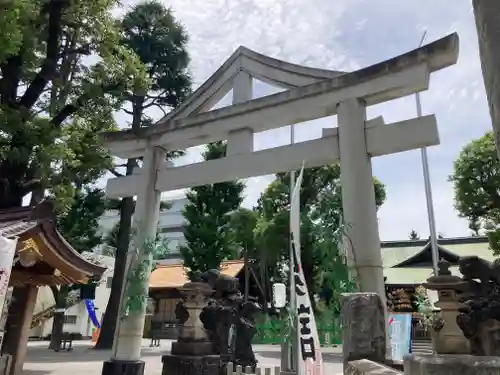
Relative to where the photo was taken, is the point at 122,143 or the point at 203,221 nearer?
the point at 122,143

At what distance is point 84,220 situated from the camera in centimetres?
1856

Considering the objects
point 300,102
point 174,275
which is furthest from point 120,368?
point 174,275

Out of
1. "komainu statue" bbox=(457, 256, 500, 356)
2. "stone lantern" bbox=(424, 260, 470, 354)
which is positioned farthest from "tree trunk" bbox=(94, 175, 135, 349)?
"komainu statue" bbox=(457, 256, 500, 356)

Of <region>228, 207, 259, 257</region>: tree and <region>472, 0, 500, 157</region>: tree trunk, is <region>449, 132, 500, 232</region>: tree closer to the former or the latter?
<region>228, 207, 259, 257</region>: tree

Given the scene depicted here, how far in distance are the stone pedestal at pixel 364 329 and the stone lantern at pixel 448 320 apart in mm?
1878

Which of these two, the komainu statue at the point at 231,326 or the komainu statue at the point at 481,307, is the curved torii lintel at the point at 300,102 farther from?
the komainu statue at the point at 231,326

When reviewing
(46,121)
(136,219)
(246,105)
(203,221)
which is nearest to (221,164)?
(246,105)

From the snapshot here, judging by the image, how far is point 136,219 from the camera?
9.30 metres

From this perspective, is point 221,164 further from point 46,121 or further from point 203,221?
point 203,221

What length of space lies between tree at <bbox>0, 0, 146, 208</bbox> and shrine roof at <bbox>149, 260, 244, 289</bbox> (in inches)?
619

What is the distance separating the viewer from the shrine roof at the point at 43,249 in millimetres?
6164

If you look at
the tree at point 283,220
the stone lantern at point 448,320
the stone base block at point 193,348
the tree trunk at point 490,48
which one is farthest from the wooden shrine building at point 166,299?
the tree trunk at point 490,48

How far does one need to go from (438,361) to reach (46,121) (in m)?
8.32

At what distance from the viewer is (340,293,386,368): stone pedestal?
4.68 metres
